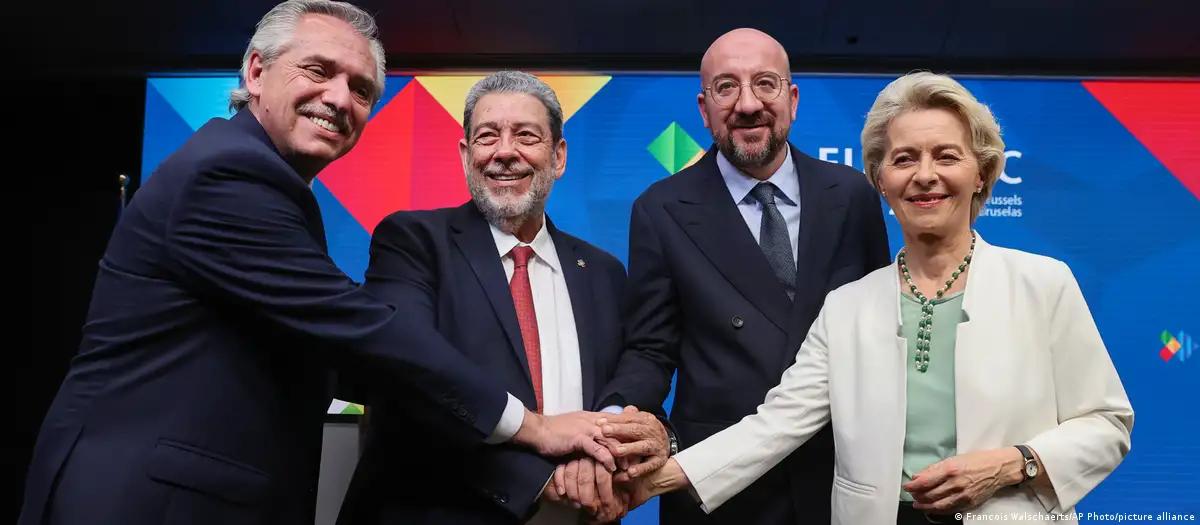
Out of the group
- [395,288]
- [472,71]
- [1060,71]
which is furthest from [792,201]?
[1060,71]

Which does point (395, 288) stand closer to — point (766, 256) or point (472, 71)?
point (766, 256)

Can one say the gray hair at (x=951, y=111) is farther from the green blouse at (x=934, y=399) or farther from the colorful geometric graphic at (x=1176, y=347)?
the colorful geometric graphic at (x=1176, y=347)

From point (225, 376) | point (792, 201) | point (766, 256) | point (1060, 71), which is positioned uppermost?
point (1060, 71)


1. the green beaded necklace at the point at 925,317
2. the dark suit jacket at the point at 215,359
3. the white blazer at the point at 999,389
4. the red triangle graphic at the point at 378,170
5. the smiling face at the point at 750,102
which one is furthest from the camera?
the red triangle graphic at the point at 378,170

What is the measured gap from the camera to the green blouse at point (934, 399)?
184 cm

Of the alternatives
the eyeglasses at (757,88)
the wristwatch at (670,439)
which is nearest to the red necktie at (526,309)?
the wristwatch at (670,439)

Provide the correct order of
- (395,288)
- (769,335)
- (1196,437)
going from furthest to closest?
(1196,437) → (769,335) → (395,288)

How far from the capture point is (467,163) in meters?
2.36

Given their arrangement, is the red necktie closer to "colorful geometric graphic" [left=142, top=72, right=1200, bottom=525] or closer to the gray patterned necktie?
the gray patterned necktie

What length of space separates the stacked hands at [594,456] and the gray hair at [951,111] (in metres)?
0.87

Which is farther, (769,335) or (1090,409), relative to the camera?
(769,335)

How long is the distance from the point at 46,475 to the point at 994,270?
1.96 metres

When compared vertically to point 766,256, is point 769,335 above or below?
below

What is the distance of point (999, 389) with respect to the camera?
179cm
